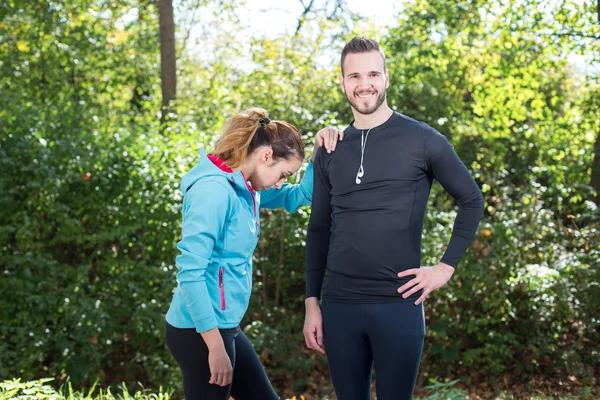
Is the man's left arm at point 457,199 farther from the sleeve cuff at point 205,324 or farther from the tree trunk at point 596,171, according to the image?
the tree trunk at point 596,171

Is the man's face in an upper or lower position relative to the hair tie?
upper

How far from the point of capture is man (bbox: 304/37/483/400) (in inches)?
120

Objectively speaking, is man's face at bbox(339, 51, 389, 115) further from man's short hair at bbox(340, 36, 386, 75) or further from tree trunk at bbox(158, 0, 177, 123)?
tree trunk at bbox(158, 0, 177, 123)

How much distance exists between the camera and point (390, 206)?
308cm

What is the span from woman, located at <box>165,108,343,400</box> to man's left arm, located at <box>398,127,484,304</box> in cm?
54

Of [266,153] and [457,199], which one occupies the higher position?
[266,153]

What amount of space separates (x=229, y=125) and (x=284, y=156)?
251 mm

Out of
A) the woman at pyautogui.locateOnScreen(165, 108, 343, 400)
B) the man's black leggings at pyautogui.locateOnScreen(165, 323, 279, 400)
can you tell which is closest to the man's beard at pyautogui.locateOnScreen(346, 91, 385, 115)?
the woman at pyautogui.locateOnScreen(165, 108, 343, 400)

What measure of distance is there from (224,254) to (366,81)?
36.2 inches

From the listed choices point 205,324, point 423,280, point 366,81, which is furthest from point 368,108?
point 205,324

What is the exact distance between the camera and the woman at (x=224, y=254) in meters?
2.74

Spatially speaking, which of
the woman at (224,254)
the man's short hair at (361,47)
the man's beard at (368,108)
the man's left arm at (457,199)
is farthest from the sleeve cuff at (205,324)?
the man's short hair at (361,47)

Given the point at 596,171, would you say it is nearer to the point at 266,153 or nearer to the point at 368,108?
the point at 368,108

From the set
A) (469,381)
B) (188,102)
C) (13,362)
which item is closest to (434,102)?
(188,102)
